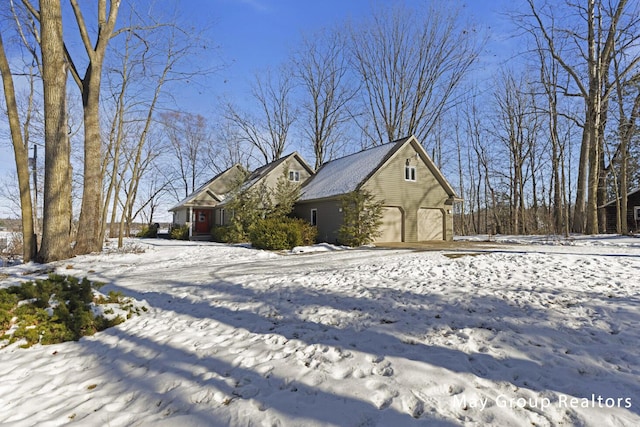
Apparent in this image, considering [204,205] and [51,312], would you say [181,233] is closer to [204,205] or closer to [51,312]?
[204,205]

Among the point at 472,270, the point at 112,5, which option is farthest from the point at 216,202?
the point at 472,270

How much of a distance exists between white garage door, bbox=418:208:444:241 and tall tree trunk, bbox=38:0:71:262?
53.7 feet

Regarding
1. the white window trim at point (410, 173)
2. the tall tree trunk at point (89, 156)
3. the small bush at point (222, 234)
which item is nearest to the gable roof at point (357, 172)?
the white window trim at point (410, 173)

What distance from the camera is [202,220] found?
27.0 m

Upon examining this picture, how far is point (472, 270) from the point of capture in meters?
7.44

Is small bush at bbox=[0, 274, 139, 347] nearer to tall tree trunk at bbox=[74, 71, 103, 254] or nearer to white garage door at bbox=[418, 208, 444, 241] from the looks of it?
tall tree trunk at bbox=[74, 71, 103, 254]

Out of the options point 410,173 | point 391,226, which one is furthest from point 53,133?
point 410,173

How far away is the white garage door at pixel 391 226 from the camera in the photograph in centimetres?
1741

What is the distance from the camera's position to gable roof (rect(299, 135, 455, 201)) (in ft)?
57.2

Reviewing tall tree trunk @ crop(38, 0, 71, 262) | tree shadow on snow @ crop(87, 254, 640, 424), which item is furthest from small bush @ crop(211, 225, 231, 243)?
tree shadow on snow @ crop(87, 254, 640, 424)

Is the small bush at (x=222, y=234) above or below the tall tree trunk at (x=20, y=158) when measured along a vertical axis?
below

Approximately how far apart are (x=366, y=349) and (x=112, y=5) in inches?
625

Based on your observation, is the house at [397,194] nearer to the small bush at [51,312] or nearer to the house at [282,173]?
the house at [282,173]

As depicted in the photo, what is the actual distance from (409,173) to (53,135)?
52.1 feet
